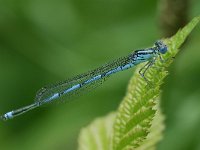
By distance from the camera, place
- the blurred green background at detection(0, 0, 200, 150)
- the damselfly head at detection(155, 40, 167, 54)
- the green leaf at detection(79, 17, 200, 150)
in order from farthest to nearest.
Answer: the blurred green background at detection(0, 0, 200, 150)
the damselfly head at detection(155, 40, 167, 54)
the green leaf at detection(79, 17, 200, 150)

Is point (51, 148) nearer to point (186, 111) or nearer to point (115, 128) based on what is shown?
point (186, 111)

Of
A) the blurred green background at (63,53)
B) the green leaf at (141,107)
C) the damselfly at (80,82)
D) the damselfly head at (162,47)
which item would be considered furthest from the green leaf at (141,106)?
the blurred green background at (63,53)

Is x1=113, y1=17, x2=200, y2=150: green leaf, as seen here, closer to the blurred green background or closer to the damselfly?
the damselfly

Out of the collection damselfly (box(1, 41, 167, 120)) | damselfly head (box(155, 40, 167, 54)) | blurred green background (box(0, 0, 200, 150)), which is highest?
blurred green background (box(0, 0, 200, 150))

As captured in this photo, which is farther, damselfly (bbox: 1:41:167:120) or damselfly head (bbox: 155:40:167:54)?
damselfly (bbox: 1:41:167:120)

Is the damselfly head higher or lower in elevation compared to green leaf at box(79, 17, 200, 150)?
higher

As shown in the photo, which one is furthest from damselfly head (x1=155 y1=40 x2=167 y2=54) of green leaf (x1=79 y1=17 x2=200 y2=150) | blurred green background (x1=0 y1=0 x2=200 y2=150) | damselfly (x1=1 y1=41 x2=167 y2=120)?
blurred green background (x1=0 y1=0 x2=200 y2=150)

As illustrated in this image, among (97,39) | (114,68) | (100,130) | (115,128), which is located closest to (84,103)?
(97,39)

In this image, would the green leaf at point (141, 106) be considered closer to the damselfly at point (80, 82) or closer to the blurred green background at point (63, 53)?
the damselfly at point (80, 82)

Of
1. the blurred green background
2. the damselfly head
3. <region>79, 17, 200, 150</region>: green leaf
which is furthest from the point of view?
the blurred green background
